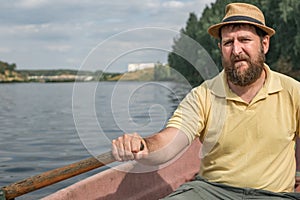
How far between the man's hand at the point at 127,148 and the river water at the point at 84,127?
0.20 meters

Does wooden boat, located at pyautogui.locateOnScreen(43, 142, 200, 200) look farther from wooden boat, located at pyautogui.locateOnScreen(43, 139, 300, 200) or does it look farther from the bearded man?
the bearded man

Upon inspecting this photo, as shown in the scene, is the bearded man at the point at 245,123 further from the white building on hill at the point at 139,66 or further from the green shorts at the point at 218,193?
the white building on hill at the point at 139,66

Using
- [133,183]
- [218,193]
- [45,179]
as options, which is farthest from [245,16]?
[133,183]

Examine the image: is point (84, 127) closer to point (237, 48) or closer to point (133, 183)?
point (133, 183)

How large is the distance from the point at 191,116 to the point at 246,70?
390mm

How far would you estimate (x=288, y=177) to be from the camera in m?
2.62

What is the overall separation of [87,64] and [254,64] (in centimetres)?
92

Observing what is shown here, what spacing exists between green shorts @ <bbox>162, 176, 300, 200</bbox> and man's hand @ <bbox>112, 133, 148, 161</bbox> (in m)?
0.47

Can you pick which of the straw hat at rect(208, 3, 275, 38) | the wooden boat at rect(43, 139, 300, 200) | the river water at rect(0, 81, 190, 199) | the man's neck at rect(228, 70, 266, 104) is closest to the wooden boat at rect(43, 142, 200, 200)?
the wooden boat at rect(43, 139, 300, 200)

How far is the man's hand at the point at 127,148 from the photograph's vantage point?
2096 millimetres

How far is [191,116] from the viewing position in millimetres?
2580

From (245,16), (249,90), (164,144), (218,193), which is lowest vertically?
(218,193)

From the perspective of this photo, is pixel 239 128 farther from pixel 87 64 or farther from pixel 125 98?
pixel 87 64

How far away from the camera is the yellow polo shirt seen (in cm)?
255
